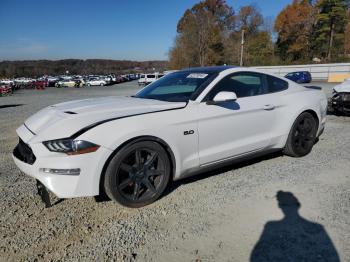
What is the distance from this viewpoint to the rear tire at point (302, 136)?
4.75 m

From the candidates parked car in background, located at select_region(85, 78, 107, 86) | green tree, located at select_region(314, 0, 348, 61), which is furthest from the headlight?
green tree, located at select_region(314, 0, 348, 61)

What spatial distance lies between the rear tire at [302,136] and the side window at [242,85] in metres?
0.91

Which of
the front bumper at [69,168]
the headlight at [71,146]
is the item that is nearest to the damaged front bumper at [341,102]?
the front bumper at [69,168]

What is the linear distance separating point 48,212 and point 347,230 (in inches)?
119

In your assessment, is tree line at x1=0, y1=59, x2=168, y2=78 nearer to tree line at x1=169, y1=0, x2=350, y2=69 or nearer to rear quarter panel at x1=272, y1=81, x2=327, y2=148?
tree line at x1=169, y1=0, x2=350, y2=69

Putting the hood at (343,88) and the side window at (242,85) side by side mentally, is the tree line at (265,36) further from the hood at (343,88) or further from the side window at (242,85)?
the side window at (242,85)

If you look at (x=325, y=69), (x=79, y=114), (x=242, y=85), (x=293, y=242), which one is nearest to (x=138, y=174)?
(x=79, y=114)

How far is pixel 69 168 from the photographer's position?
2883 mm

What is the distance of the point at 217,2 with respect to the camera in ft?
258

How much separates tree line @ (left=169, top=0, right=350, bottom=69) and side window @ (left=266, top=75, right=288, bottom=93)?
152 ft

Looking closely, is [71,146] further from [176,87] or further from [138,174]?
[176,87]

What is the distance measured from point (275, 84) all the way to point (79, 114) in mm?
2952

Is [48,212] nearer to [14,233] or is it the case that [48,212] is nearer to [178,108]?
[14,233]

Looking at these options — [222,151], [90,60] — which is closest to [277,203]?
[222,151]
